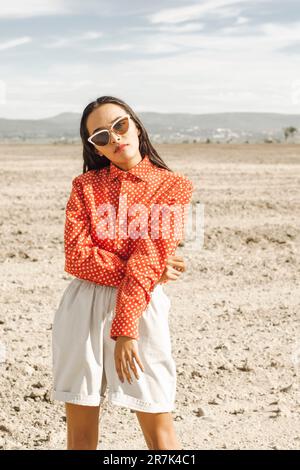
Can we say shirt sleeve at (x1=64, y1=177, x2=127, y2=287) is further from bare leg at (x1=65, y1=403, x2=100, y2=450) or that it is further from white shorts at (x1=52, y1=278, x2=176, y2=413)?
bare leg at (x1=65, y1=403, x2=100, y2=450)

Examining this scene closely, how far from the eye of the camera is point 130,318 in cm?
248

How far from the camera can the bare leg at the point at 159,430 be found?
8.68 ft

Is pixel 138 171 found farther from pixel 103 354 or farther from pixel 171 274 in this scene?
pixel 103 354

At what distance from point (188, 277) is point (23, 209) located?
486 cm

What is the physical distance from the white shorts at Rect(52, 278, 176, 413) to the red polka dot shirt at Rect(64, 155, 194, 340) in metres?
0.08

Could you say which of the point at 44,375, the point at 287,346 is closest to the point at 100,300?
the point at 44,375

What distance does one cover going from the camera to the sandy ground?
409cm

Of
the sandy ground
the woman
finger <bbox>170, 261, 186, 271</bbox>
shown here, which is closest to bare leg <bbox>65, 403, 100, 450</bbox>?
the woman

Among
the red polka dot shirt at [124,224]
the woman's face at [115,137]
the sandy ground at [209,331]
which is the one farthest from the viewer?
the sandy ground at [209,331]

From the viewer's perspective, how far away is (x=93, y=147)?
111 inches

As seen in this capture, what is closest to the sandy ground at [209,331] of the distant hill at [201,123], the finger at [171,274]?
the finger at [171,274]

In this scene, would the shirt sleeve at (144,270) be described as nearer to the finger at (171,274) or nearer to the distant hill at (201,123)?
the finger at (171,274)

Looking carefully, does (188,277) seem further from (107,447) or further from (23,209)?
(23,209)

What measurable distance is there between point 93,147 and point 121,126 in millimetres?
176
